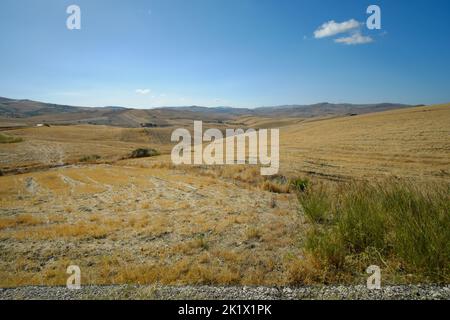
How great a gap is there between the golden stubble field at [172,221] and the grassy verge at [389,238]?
0.77m

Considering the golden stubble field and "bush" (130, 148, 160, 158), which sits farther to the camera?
"bush" (130, 148, 160, 158)

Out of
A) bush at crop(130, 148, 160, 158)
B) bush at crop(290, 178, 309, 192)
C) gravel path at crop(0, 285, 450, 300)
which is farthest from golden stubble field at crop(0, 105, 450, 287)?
bush at crop(130, 148, 160, 158)

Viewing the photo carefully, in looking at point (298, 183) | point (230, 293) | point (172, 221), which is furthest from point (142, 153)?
point (230, 293)

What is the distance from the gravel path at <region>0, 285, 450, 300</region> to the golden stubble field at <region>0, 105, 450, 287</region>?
2.22 ft

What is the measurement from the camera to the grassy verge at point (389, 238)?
18.4ft

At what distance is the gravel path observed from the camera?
4.85 meters

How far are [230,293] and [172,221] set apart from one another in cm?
737

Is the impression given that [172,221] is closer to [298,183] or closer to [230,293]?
[230,293]

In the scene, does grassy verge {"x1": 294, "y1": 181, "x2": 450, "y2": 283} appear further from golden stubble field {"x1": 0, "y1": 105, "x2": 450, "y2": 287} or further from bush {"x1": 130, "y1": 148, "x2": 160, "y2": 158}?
bush {"x1": 130, "y1": 148, "x2": 160, "y2": 158}

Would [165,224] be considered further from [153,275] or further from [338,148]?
[338,148]

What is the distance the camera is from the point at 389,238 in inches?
262

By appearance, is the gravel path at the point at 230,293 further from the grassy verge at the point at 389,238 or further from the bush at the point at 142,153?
the bush at the point at 142,153
